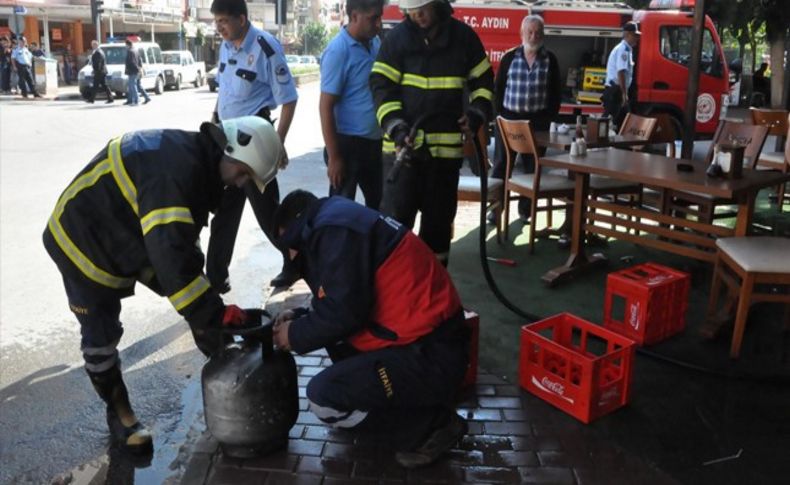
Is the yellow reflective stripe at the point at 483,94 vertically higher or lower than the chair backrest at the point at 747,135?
higher

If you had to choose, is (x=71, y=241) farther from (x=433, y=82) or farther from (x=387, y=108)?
(x=433, y=82)

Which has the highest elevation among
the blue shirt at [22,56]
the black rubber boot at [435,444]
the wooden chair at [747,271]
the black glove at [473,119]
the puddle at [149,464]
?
the blue shirt at [22,56]

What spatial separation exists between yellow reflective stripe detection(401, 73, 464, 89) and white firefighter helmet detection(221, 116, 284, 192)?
154 cm

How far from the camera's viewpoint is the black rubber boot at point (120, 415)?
10.2 ft

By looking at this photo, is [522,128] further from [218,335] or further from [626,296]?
[218,335]

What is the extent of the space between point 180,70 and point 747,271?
2679cm

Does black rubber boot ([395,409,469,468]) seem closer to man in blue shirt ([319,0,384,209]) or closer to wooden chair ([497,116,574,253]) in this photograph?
man in blue shirt ([319,0,384,209])

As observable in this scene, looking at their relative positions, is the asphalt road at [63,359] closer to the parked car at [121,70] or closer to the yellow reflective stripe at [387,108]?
the yellow reflective stripe at [387,108]

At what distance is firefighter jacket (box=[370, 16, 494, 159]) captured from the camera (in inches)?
163

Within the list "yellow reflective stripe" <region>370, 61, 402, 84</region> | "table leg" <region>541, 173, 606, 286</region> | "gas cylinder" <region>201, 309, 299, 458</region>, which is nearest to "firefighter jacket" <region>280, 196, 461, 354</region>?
"gas cylinder" <region>201, 309, 299, 458</region>

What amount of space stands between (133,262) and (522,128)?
394 centimetres

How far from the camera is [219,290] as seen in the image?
468cm

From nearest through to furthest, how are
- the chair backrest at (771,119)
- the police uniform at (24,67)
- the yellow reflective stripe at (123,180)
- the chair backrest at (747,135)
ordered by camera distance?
the yellow reflective stripe at (123,180)
the chair backrest at (747,135)
the chair backrest at (771,119)
the police uniform at (24,67)

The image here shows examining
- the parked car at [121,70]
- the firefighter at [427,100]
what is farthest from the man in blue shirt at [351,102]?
the parked car at [121,70]
